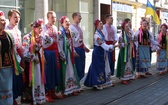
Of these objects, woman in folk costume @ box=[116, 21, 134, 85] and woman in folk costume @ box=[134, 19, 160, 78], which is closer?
woman in folk costume @ box=[116, 21, 134, 85]

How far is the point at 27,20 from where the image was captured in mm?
16953

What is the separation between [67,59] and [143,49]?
142 inches

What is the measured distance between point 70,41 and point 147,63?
384cm

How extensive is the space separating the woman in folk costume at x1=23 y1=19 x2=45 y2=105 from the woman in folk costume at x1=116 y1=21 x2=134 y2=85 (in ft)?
10.4

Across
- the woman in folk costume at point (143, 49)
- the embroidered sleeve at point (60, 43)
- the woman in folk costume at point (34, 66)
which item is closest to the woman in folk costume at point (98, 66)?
the embroidered sleeve at point (60, 43)

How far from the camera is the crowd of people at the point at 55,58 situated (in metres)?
5.47

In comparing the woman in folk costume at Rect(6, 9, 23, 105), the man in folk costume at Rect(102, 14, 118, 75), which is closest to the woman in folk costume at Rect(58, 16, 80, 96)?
the woman in folk costume at Rect(6, 9, 23, 105)

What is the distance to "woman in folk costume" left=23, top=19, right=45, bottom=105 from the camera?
611 centimetres

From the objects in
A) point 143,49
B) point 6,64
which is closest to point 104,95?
point 6,64

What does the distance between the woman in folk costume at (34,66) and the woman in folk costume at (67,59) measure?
0.72 meters

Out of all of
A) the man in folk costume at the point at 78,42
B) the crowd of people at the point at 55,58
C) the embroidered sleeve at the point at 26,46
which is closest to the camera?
the crowd of people at the point at 55,58

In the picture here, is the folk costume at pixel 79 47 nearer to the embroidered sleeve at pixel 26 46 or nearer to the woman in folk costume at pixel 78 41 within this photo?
the woman in folk costume at pixel 78 41

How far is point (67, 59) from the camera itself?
7203mm

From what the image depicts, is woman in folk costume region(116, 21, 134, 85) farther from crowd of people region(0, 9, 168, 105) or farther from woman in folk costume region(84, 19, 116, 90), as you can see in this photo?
woman in folk costume region(84, 19, 116, 90)
